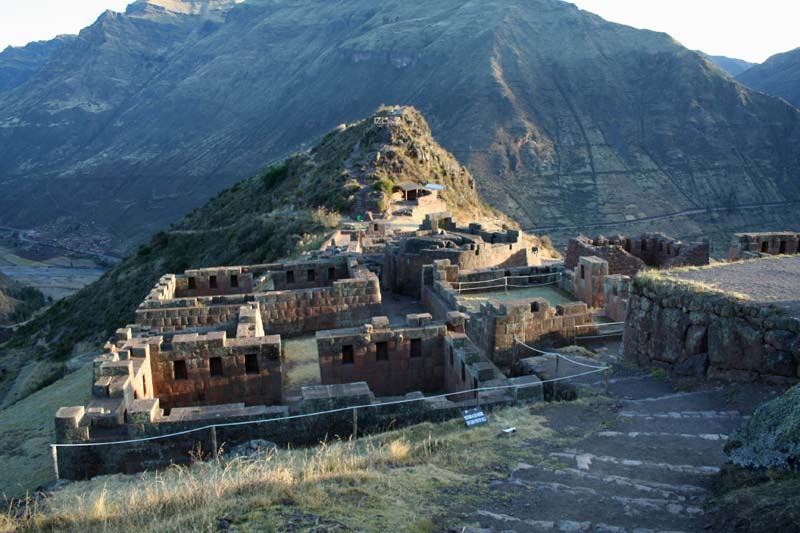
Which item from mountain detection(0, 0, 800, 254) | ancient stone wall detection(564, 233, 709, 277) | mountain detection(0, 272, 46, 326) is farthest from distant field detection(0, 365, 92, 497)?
mountain detection(0, 0, 800, 254)

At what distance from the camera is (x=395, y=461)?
8312 mm

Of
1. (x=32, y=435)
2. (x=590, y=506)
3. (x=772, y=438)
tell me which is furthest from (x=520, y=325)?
(x=32, y=435)

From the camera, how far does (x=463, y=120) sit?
9906cm

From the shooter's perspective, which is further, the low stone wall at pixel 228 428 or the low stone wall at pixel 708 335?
the low stone wall at pixel 228 428

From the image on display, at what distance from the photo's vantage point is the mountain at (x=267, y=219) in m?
35.9

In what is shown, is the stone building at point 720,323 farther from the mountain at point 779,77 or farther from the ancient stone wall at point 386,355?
the mountain at point 779,77

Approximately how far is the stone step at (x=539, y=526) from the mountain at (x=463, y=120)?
6898cm

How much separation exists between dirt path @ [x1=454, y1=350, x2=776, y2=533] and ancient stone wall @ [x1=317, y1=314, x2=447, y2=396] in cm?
394

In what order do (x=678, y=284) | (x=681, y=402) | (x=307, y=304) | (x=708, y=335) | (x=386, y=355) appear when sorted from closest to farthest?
(x=681, y=402) < (x=708, y=335) < (x=678, y=284) < (x=386, y=355) < (x=307, y=304)

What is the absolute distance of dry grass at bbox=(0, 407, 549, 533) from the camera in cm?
666

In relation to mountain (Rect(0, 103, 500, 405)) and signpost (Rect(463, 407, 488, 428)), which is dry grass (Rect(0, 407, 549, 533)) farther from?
mountain (Rect(0, 103, 500, 405))

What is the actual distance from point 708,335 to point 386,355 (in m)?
5.90

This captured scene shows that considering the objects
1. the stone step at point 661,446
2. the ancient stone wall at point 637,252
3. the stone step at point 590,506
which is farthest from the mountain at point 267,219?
the stone step at point 590,506

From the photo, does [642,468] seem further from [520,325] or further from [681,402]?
[520,325]
